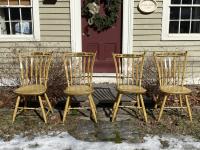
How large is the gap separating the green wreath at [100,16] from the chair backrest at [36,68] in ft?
5.24

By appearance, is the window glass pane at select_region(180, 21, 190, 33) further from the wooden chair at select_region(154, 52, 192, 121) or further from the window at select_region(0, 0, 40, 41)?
the window at select_region(0, 0, 40, 41)

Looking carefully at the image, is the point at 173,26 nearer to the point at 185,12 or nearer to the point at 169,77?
the point at 185,12

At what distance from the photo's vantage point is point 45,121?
4.65 m

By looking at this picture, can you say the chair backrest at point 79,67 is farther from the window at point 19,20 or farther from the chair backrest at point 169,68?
the window at point 19,20

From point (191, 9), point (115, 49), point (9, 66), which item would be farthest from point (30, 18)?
point (191, 9)

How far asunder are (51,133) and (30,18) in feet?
9.70

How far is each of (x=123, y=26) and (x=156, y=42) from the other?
2.51 ft

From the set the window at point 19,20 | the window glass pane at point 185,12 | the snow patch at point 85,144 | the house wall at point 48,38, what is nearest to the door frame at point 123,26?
the house wall at point 48,38

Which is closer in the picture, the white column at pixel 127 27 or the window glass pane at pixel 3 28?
the white column at pixel 127 27

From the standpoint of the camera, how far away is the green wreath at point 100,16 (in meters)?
6.28

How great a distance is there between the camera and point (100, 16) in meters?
6.35

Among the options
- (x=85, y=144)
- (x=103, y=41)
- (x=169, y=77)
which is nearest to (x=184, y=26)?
(x=103, y=41)

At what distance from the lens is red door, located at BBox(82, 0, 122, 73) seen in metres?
6.47

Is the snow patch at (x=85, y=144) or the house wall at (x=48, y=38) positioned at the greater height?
the house wall at (x=48, y=38)
